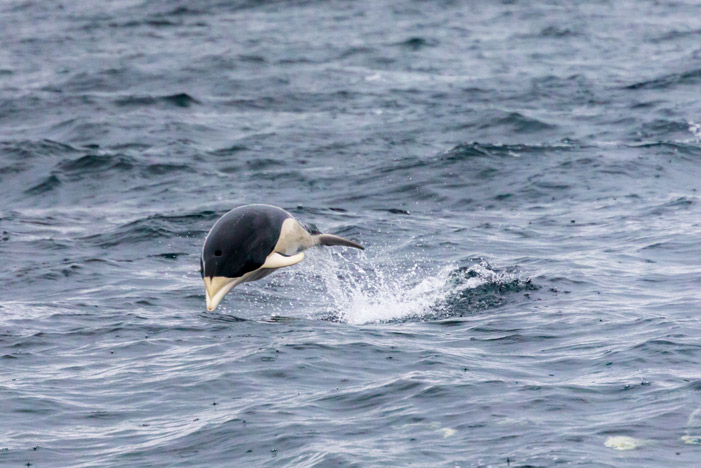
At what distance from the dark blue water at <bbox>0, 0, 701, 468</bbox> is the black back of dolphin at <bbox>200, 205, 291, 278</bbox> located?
1.12 metres

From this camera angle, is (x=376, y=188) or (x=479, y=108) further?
(x=479, y=108)

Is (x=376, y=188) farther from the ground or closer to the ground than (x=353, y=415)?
closer to the ground

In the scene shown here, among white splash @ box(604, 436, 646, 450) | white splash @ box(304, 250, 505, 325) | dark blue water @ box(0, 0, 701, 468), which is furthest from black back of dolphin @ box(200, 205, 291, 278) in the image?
white splash @ box(604, 436, 646, 450)

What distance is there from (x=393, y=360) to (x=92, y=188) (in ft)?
32.7

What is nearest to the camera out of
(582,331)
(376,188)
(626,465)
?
(626,465)

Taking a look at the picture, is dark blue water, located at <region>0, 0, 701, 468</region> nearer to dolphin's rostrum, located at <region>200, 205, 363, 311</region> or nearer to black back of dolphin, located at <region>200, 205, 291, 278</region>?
dolphin's rostrum, located at <region>200, 205, 363, 311</region>

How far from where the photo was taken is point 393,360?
1033 cm

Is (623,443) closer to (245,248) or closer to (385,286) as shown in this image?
(245,248)

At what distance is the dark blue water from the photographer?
8.88 m

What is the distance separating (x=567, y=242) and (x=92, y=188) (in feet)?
26.9

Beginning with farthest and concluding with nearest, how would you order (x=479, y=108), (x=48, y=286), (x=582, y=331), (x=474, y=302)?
1. (x=479, y=108)
2. (x=48, y=286)
3. (x=474, y=302)
4. (x=582, y=331)

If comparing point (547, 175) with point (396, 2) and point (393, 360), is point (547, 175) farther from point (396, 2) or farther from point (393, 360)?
point (396, 2)

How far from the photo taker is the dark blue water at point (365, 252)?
888cm

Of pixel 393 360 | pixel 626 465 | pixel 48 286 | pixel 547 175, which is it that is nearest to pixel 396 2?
pixel 547 175
